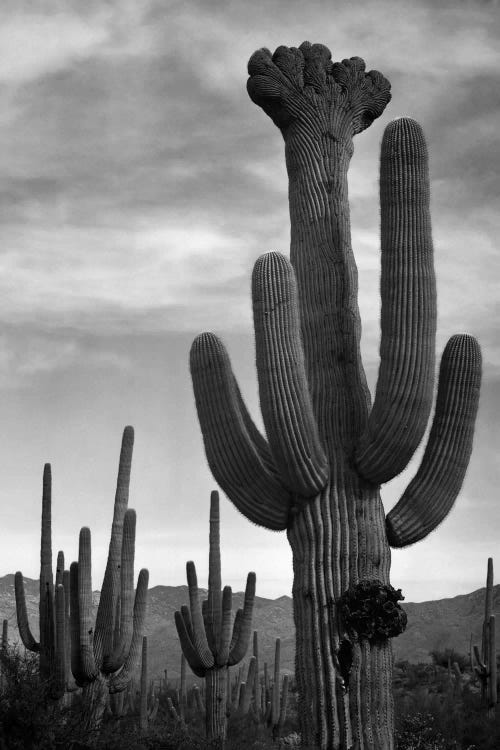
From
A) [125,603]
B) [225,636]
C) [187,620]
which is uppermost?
[125,603]

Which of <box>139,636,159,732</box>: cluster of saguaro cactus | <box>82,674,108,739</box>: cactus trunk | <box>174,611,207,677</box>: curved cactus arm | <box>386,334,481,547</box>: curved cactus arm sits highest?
<box>386,334,481,547</box>: curved cactus arm

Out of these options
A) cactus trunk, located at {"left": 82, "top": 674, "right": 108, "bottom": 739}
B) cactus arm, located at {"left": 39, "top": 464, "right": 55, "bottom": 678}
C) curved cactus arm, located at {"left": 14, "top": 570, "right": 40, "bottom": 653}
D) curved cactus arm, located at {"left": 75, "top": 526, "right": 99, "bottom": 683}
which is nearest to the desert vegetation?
cactus trunk, located at {"left": 82, "top": 674, "right": 108, "bottom": 739}

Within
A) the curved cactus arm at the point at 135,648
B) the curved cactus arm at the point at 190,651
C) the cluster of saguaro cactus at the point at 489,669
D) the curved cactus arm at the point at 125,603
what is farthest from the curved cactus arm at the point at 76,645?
the cluster of saguaro cactus at the point at 489,669

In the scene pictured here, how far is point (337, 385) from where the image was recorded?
9281mm

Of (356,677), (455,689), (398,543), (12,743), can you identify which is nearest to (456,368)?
(398,543)

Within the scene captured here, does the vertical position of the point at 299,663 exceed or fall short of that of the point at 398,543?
it falls short

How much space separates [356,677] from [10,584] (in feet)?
263

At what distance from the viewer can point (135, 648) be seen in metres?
16.8

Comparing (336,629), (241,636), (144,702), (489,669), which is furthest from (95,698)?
(489,669)

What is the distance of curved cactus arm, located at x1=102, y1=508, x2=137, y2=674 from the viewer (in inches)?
629

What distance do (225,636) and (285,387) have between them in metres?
9.22

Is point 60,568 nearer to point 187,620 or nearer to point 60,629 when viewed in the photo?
point 60,629

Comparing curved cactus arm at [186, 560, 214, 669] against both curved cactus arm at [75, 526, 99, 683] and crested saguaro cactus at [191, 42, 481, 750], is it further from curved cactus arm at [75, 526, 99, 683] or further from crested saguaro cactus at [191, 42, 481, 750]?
crested saguaro cactus at [191, 42, 481, 750]

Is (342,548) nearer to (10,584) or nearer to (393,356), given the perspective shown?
(393,356)
